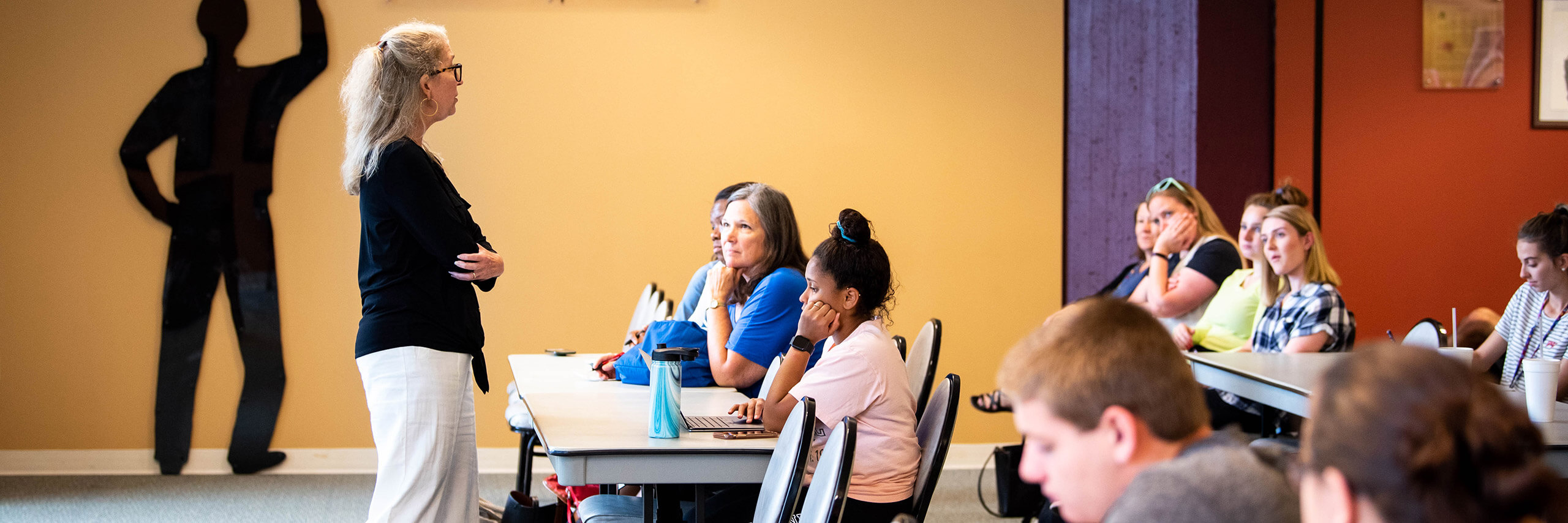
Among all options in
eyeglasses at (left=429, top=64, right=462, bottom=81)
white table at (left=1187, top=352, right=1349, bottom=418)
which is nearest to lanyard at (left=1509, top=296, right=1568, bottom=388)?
white table at (left=1187, top=352, right=1349, bottom=418)

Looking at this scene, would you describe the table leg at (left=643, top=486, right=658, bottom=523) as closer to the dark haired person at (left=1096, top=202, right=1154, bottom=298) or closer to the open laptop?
the open laptop

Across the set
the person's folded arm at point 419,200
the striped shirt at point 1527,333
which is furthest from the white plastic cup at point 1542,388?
the person's folded arm at point 419,200

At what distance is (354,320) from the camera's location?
4.38 m

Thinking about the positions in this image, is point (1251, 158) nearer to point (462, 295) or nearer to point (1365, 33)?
point (1365, 33)

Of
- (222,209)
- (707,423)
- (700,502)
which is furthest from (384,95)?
(222,209)

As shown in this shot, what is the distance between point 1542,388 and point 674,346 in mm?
1874

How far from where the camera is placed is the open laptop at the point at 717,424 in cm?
191

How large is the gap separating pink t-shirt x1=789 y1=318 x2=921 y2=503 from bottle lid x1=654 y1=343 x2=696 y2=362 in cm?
20

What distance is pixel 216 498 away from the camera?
12.8 feet

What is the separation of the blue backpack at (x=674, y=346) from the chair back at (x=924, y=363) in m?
0.52

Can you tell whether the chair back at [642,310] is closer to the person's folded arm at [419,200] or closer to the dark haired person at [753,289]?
the dark haired person at [753,289]

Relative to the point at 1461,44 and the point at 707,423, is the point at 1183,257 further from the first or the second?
the point at 707,423

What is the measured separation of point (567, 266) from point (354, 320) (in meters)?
0.91

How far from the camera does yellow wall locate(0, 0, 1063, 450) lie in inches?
167
